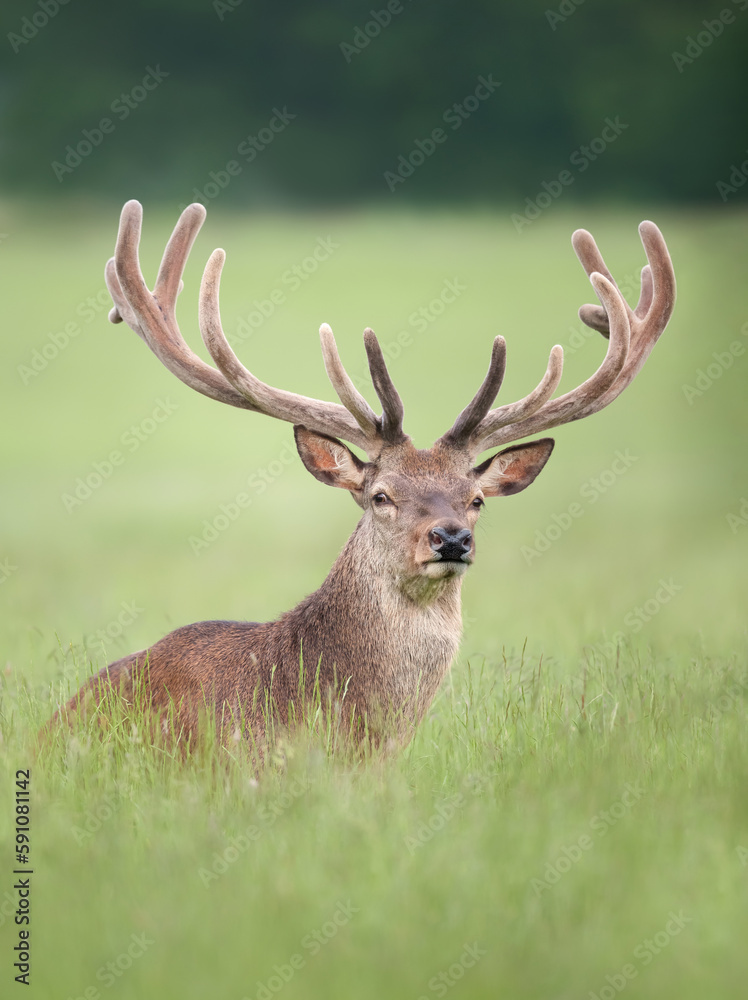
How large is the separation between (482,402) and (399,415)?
1.11ft

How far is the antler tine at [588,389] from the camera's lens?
5.36 metres

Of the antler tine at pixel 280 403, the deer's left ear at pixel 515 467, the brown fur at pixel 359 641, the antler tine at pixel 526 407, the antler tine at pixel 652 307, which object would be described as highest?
the antler tine at pixel 652 307

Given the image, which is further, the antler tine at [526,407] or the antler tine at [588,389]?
the antler tine at [588,389]

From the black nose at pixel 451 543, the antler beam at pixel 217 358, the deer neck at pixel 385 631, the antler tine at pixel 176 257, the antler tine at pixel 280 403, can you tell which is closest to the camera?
the black nose at pixel 451 543

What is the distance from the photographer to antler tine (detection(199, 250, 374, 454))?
5.15 metres

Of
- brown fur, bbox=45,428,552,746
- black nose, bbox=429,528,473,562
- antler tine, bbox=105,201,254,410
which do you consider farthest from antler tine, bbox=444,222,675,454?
antler tine, bbox=105,201,254,410

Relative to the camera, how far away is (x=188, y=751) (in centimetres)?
466

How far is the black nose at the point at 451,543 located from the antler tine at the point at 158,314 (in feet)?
3.75

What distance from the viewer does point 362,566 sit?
4.99m

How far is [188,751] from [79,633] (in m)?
4.22

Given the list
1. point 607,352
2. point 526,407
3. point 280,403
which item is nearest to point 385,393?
point 280,403

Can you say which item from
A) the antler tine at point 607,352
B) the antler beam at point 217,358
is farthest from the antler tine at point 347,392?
the antler tine at point 607,352

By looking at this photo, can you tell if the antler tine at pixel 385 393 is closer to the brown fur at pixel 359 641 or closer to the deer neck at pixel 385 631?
the brown fur at pixel 359 641

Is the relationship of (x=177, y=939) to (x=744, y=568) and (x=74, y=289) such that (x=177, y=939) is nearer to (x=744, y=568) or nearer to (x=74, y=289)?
(x=744, y=568)
